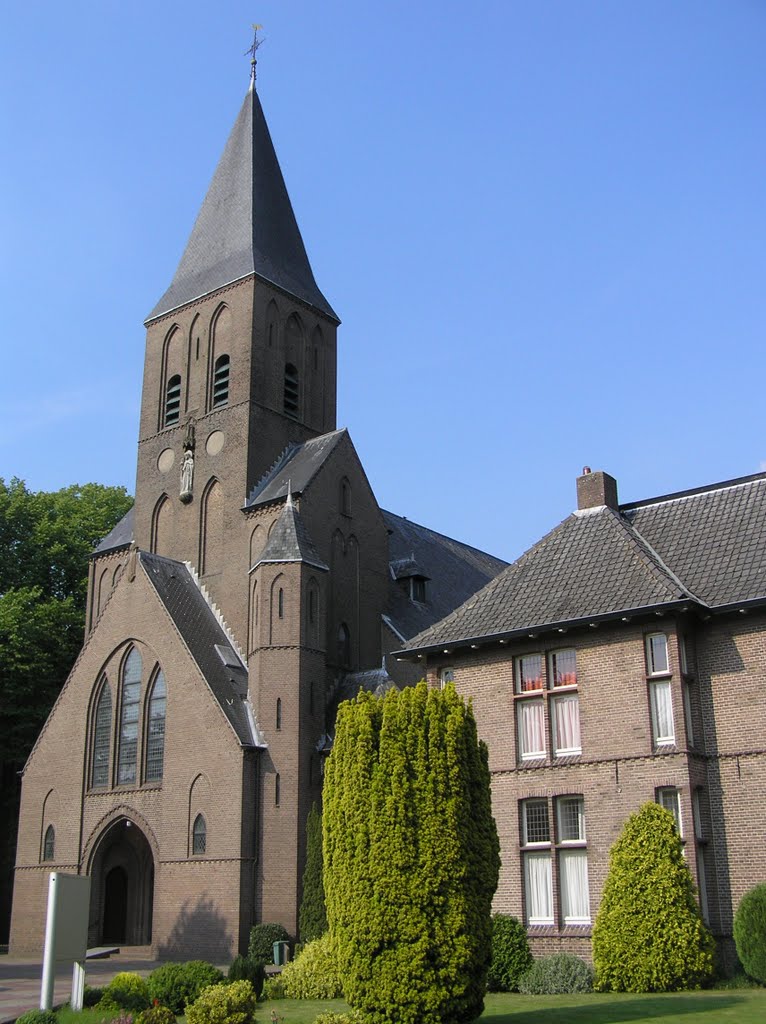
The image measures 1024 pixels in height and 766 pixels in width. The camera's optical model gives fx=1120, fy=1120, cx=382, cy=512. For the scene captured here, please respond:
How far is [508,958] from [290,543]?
17530 millimetres

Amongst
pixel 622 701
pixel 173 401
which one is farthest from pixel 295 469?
pixel 622 701

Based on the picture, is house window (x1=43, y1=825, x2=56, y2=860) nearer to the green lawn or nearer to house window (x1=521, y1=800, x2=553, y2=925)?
the green lawn

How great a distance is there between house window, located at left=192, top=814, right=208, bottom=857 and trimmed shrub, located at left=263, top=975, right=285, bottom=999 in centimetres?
1267

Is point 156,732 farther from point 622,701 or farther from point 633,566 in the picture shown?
point 633,566

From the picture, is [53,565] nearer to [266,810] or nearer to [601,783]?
[266,810]

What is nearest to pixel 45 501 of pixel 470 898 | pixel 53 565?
pixel 53 565

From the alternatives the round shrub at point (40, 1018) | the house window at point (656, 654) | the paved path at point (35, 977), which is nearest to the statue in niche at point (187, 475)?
the paved path at point (35, 977)

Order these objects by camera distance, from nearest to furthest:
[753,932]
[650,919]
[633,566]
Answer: [753,932], [650,919], [633,566]

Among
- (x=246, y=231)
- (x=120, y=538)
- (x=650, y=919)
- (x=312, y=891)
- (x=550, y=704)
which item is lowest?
(x=650, y=919)

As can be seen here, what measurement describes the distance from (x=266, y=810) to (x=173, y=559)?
36.6 ft

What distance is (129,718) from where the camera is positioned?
121 feet

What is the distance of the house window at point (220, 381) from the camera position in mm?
41719

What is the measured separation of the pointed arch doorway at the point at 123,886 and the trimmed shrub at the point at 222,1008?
20.4m

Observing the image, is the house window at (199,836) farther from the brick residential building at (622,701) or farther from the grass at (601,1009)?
the grass at (601,1009)
